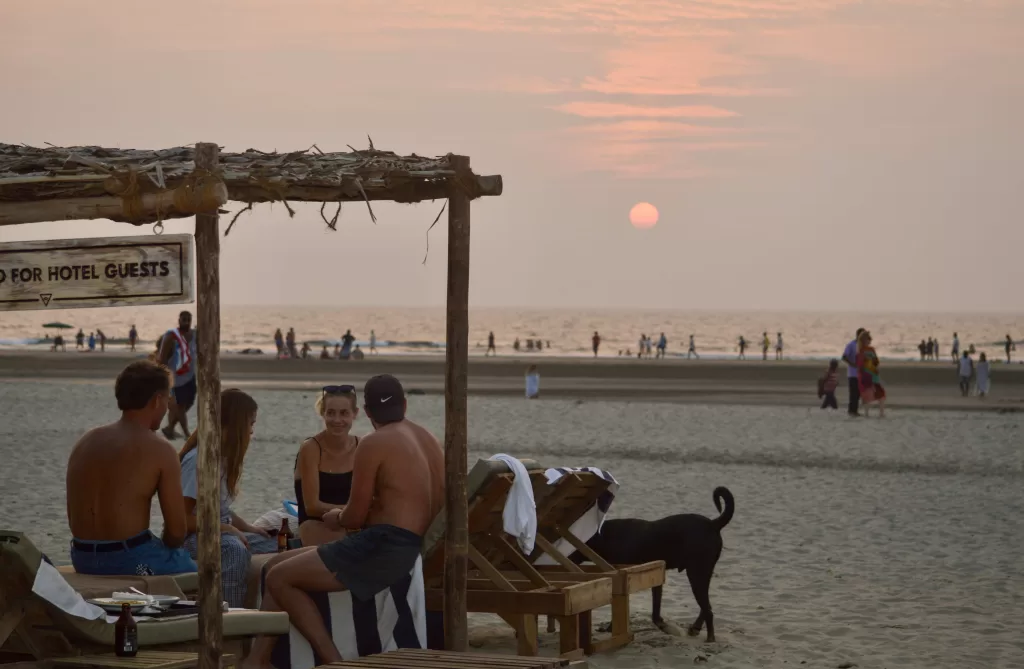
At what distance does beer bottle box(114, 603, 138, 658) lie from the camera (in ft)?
16.2

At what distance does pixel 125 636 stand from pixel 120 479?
32.8 inches

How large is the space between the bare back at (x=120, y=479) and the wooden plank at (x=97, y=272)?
0.69 meters

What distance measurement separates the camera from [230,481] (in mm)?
6520

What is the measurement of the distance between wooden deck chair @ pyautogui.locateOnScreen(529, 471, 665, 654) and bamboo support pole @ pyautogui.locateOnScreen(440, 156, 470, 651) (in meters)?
0.99

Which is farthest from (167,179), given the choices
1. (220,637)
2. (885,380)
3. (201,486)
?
(885,380)

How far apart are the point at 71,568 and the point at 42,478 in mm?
8352

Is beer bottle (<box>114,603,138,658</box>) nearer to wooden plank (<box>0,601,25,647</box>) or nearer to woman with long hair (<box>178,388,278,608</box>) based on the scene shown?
wooden plank (<box>0,601,25,647</box>)

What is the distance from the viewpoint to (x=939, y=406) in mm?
31203

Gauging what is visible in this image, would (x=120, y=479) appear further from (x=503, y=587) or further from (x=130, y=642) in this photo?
(x=503, y=587)

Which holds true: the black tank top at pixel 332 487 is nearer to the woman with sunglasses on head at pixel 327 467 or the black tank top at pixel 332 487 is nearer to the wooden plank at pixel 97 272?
the woman with sunglasses on head at pixel 327 467

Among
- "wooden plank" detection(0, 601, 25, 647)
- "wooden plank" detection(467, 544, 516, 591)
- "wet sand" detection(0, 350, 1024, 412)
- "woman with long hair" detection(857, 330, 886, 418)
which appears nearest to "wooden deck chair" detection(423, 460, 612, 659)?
"wooden plank" detection(467, 544, 516, 591)

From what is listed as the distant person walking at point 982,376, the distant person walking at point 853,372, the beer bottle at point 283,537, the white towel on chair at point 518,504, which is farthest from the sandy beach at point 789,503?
the distant person walking at point 982,376

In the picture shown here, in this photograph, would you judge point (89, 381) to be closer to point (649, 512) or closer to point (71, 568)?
point (649, 512)

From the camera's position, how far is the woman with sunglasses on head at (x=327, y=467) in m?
6.71
